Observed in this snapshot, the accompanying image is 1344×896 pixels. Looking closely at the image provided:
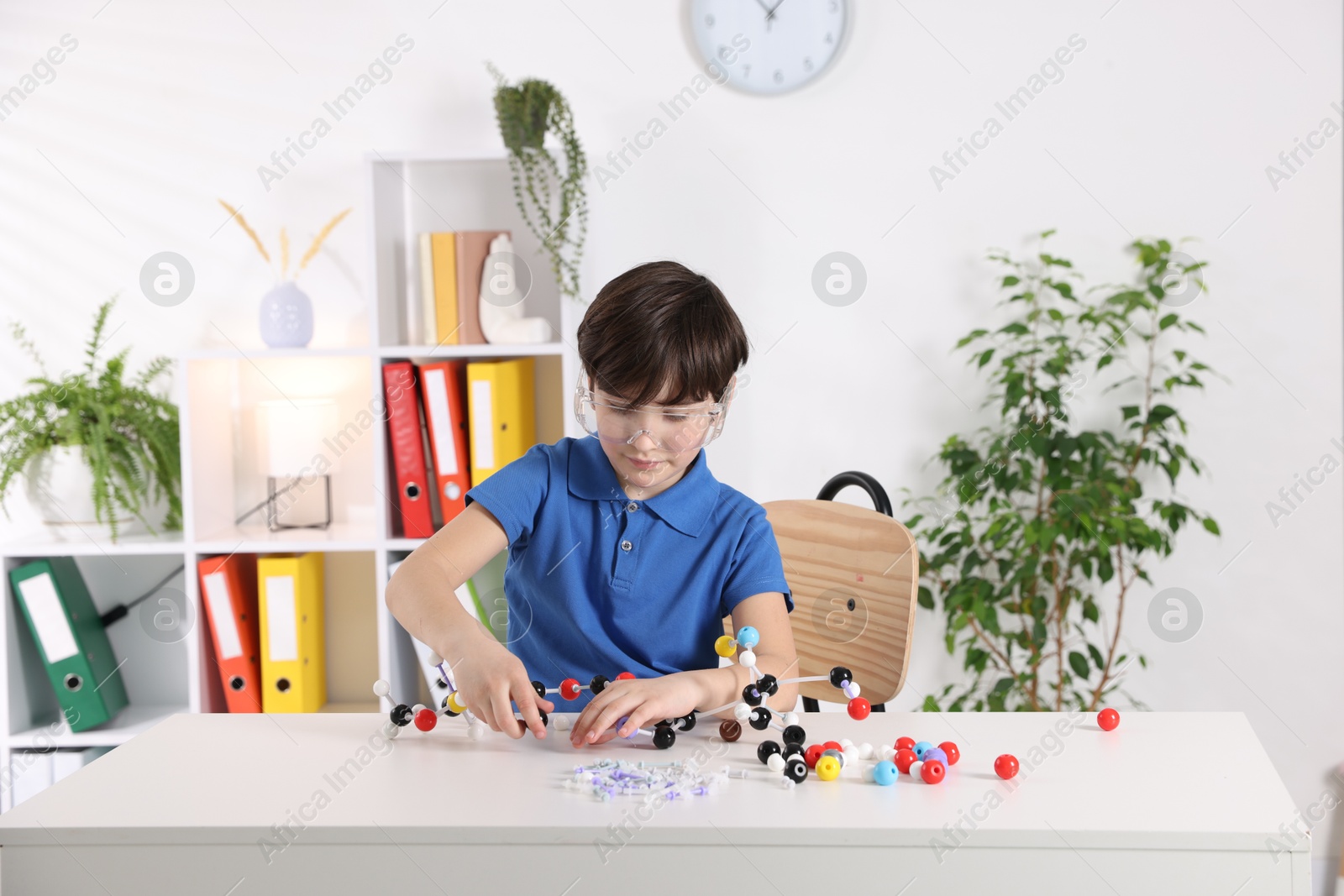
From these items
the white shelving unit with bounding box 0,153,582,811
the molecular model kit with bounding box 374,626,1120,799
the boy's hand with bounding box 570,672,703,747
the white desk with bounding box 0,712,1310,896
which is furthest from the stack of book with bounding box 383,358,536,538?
the white desk with bounding box 0,712,1310,896

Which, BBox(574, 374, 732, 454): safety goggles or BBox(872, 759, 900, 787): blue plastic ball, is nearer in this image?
BBox(872, 759, 900, 787): blue plastic ball

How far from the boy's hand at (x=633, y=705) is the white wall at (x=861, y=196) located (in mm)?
1442

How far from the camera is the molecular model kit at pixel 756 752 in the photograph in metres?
0.90

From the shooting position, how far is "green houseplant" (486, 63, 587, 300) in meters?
2.17

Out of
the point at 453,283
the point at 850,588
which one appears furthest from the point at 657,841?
the point at 453,283

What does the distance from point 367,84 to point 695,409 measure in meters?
1.70

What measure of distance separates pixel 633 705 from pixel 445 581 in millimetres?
339

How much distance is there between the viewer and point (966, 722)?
1085 mm

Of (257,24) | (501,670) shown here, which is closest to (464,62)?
(257,24)

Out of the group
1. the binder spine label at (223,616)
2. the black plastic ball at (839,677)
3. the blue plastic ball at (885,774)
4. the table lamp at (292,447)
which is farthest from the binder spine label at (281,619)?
the blue plastic ball at (885,774)

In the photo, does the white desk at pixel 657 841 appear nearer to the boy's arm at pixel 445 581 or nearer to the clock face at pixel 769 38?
the boy's arm at pixel 445 581

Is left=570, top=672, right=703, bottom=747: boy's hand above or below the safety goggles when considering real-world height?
below

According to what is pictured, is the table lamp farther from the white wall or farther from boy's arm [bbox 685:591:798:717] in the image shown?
boy's arm [bbox 685:591:798:717]

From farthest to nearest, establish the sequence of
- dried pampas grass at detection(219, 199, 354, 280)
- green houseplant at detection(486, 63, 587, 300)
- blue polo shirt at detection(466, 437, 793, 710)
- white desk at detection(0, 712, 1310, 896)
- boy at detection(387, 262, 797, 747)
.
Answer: dried pampas grass at detection(219, 199, 354, 280) → green houseplant at detection(486, 63, 587, 300) → blue polo shirt at detection(466, 437, 793, 710) → boy at detection(387, 262, 797, 747) → white desk at detection(0, 712, 1310, 896)
